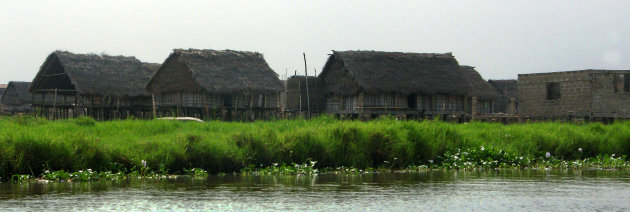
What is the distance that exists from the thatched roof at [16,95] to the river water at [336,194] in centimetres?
3513

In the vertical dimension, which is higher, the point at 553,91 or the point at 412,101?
the point at 553,91

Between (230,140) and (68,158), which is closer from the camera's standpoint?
(68,158)

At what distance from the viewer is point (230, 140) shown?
14156 millimetres

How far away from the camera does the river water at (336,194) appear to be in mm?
9492

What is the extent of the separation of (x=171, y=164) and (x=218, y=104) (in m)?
17.3

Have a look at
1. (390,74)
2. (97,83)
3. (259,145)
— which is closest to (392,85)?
(390,74)

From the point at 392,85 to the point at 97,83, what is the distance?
1164 centimetres

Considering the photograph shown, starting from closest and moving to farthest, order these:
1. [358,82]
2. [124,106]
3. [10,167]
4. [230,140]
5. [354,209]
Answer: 1. [354,209]
2. [10,167]
3. [230,140]
4. [358,82]
5. [124,106]

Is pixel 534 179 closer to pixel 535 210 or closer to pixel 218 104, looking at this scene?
pixel 535 210

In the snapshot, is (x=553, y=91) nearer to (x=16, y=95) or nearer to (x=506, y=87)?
(x=506, y=87)

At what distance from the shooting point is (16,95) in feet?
150

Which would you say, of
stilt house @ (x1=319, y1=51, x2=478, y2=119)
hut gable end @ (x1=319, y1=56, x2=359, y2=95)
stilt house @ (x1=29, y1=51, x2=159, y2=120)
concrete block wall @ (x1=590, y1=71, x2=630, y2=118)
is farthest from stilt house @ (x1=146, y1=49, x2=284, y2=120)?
concrete block wall @ (x1=590, y1=71, x2=630, y2=118)

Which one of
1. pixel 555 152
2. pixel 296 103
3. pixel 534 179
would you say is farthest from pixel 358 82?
pixel 534 179

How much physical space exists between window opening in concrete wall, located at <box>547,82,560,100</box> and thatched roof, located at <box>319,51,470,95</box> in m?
3.30
